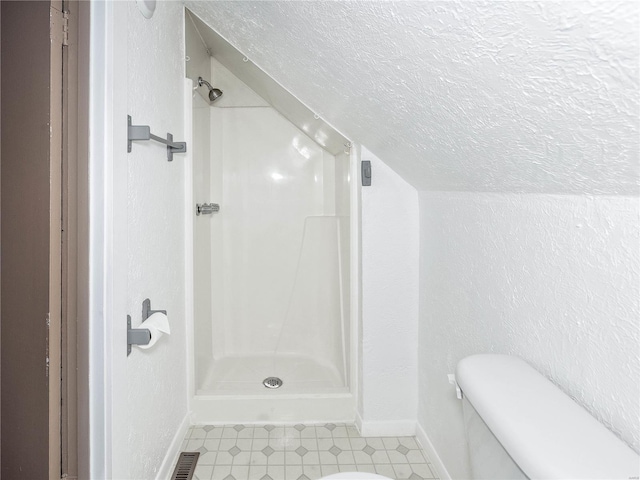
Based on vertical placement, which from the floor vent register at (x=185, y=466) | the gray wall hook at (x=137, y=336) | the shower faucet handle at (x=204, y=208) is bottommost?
the floor vent register at (x=185, y=466)

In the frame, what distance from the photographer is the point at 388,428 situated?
1.74 m

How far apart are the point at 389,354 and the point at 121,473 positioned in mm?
1079

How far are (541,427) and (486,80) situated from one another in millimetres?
601

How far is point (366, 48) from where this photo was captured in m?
0.94

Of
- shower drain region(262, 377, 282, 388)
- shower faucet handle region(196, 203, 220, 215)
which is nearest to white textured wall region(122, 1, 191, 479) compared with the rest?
shower faucet handle region(196, 203, 220, 215)

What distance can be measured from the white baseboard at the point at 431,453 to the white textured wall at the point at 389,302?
0.06m

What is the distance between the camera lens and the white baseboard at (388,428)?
1739mm

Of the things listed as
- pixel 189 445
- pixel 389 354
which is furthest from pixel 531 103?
pixel 189 445

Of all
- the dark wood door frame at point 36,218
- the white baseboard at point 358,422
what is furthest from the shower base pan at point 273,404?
the dark wood door frame at point 36,218

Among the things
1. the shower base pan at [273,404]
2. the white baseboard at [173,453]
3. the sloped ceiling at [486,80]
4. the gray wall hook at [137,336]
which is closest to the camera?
the sloped ceiling at [486,80]

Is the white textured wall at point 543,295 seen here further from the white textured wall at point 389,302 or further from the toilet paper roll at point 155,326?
the toilet paper roll at point 155,326

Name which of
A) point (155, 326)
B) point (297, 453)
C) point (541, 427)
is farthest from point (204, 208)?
point (541, 427)

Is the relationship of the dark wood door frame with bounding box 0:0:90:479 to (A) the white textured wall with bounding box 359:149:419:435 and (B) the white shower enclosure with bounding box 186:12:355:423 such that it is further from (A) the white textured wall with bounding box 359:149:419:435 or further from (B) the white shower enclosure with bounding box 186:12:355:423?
(B) the white shower enclosure with bounding box 186:12:355:423

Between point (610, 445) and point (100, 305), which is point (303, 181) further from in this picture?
point (610, 445)
